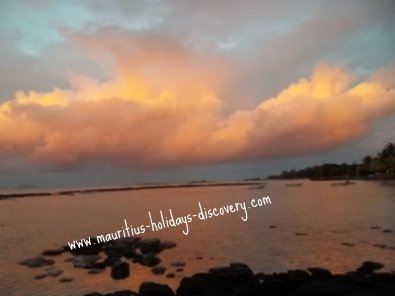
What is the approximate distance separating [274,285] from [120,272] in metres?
9.30

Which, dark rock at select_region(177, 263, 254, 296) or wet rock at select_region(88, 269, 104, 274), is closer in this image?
dark rock at select_region(177, 263, 254, 296)

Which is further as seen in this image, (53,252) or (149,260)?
(53,252)

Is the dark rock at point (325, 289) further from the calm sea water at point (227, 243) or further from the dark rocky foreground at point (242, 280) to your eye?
the calm sea water at point (227, 243)

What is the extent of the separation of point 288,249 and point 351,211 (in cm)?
2886

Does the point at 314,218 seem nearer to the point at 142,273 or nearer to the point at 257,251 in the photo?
the point at 257,251

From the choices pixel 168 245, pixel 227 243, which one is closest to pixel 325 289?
pixel 227 243

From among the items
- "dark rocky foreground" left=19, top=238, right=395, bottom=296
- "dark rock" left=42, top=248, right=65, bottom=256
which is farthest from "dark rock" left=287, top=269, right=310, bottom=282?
"dark rock" left=42, top=248, right=65, bottom=256

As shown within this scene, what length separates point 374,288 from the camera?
14.6 m

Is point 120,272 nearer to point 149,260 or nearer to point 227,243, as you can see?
point 149,260

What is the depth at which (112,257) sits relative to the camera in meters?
26.6

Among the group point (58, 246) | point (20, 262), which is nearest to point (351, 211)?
point (58, 246)

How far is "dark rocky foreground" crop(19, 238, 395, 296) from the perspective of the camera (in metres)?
14.5

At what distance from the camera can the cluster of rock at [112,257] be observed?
22.4 metres

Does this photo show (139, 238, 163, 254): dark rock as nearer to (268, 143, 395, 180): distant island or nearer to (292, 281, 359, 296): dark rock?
(292, 281, 359, 296): dark rock
